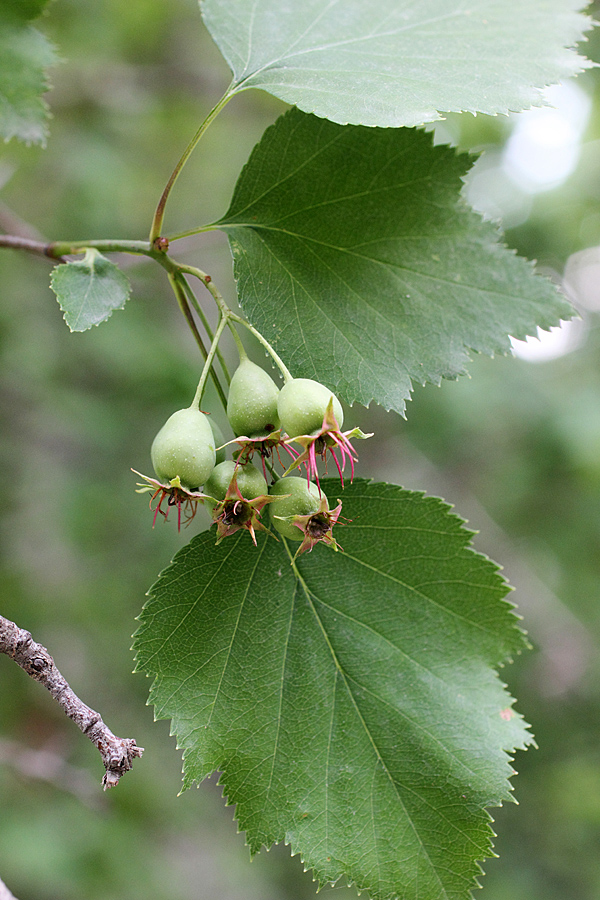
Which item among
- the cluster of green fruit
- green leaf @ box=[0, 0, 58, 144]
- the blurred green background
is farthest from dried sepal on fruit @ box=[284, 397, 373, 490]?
the blurred green background

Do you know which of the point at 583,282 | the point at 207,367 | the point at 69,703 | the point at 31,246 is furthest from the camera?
the point at 583,282

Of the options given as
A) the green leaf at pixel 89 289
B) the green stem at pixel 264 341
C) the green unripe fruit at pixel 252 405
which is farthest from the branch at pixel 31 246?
the green unripe fruit at pixel 252 405

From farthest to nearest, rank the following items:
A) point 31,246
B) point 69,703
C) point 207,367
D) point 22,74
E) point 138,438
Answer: point 138,438 → point 22,74 → point 31,246 → point 207,367 → point 69,703

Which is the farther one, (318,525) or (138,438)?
(138,438)

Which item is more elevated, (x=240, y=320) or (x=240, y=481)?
(x=240, y=320)

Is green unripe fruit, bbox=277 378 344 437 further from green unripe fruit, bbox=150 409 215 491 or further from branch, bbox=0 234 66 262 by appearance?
branch, bbox=0 234 66 262

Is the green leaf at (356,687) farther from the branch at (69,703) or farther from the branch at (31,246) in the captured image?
the branch at (31,246)

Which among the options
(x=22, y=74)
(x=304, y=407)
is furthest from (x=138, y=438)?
(x=304, y=407)

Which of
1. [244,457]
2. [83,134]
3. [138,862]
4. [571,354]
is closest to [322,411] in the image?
[244,457]

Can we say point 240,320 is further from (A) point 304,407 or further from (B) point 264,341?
(A) point 304,407
